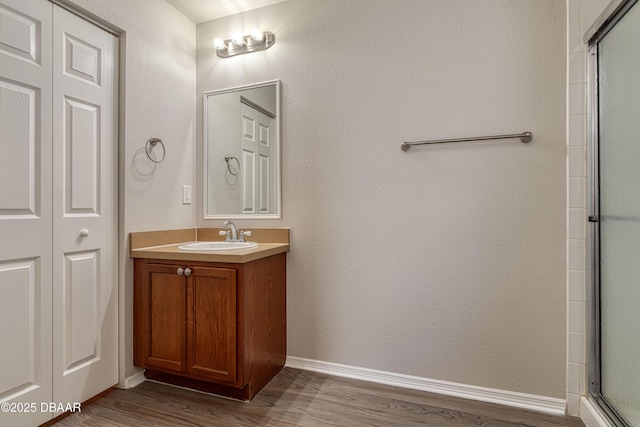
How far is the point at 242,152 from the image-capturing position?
2256 mm

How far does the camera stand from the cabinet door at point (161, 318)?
180 centimetres

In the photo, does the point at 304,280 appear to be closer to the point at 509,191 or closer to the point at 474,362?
the point at 474,362

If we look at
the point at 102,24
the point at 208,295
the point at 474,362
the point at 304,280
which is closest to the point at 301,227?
the point at 304,280

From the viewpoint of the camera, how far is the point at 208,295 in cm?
174

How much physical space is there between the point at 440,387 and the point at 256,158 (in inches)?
69.0

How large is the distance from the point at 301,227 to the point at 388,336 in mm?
829

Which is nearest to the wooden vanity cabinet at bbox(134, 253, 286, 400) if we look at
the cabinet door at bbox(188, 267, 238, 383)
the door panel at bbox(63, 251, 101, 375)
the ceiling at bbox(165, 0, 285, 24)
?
the cabinet door at bbox(188, 267, 238, 383)

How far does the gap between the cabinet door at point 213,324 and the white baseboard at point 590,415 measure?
1.63m

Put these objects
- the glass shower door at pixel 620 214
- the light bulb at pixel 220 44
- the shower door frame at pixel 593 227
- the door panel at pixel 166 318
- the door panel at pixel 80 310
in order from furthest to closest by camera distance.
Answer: the light bulb at pixel 220 44, the door panel at pixel 166 318, the door panel at pixel 80 310, the shower door frame at pixel 593 227, the glass shower door at pixel 620 214

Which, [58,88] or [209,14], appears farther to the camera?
[209,14]

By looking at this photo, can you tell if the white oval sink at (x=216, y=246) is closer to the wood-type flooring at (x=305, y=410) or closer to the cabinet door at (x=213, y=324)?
the cabinet door at (x=213, y=324)

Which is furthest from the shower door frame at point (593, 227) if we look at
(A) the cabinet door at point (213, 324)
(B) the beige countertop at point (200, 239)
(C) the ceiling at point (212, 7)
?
(C) the ceiling at point (212, 7)

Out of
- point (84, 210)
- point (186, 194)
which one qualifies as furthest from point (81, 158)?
point (186, 194)

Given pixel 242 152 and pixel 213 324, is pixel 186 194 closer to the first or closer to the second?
pixel 242 152
